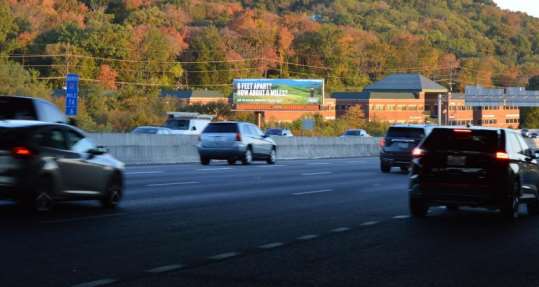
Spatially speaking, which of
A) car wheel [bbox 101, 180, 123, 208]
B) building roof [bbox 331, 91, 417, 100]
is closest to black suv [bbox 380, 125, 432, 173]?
car wheel [bbox 101, 180, 123, 208]

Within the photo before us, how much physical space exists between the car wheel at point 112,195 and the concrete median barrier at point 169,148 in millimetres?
17555

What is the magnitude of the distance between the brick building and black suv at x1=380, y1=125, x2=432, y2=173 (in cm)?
10037

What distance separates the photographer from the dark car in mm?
15820

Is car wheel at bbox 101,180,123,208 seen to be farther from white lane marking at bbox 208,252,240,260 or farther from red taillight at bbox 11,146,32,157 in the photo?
white lane marking at bbox 208,252,240,260

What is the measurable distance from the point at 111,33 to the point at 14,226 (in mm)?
108550

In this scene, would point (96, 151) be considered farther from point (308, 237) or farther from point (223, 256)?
point (223, 256)

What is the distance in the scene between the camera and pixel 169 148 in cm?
4100

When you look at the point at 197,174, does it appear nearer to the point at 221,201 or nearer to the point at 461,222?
the point at 221,201

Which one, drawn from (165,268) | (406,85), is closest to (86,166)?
(165,268)

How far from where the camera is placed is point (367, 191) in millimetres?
25016

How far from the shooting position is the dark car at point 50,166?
15.8m

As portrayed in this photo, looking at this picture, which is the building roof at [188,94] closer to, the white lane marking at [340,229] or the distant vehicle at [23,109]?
the distant vehicle at [23,109]

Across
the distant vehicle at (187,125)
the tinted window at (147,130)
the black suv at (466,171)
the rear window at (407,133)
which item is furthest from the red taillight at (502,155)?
the distant vehicle at (187,125)

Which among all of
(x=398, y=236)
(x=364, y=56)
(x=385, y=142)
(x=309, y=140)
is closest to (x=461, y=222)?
(x=398, y=236)
